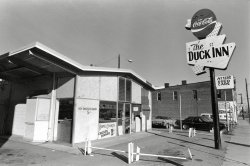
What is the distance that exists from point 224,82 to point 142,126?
7.70 m

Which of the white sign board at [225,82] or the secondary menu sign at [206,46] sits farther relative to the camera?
the white sign board at [225,82]

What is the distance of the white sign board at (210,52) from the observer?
9.45 m

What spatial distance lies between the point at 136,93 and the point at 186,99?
22.6 metres

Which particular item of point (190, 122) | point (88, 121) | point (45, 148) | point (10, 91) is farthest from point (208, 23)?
point (10, 91)

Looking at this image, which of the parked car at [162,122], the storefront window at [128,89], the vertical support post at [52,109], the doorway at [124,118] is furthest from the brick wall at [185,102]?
the vertical support post at [52,109]

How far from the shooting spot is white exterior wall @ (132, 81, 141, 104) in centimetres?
1459

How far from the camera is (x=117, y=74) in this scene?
12.5 m

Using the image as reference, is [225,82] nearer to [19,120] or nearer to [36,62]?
[36,62]

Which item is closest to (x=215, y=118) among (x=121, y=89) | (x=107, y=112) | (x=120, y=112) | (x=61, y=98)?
(x=120, y=112)

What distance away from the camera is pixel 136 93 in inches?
595

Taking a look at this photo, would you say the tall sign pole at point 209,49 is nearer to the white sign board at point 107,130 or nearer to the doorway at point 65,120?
the white sign board at point 107,130

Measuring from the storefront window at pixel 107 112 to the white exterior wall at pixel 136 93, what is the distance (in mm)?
2728

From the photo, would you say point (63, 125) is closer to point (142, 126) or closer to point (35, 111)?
point (35, 111)

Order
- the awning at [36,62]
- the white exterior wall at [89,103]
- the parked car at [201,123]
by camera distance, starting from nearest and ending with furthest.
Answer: the awning at [36,62], the white exterior wall at [89,103], the parked car at [201,123]
